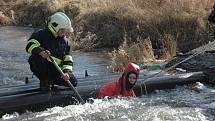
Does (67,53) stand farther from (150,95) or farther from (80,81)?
(150,95)

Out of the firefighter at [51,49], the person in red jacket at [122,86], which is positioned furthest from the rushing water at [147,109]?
the firefighter at [51,49]

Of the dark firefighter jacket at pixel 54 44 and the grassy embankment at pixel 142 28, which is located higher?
the dark firefighter jacket at pixel 54 44

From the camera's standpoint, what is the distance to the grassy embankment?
49.0 feet

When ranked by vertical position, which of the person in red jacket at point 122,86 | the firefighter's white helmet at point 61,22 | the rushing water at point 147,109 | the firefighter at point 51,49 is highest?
the firefighter's white helmet at point 61,22

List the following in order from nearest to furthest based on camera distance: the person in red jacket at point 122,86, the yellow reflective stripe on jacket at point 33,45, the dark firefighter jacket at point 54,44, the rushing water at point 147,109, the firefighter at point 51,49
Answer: the rushing water at point 147,109, the yellow reflective stripe on jacket at point 33,45, the firefighter at point 51,49, the dark firefighter jacket at point 54,44, the person in red jacket at point 122,86

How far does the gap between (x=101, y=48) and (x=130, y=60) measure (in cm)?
532

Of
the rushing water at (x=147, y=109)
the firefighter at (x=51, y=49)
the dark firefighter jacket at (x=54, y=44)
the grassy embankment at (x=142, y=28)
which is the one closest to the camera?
the rushing water at (x=147, y=109)

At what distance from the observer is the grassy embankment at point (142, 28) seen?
587 inches

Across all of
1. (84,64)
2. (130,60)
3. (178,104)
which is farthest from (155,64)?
(178,104)

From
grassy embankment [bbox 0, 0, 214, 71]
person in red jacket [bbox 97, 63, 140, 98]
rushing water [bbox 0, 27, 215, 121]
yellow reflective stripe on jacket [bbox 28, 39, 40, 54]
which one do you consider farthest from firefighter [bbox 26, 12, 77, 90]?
grassy embankment [bbox 0, 0, 214, 71]

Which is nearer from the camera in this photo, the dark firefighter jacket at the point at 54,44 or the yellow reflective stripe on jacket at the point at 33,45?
the yellow reflective stripe on jacket at the point at 33,45

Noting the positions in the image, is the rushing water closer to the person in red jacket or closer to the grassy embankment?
the person in red jacket

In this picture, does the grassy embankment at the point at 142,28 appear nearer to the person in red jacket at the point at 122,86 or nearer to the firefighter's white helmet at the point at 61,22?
the person in red jacket at the point at 122,86

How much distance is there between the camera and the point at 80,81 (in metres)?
9.93
